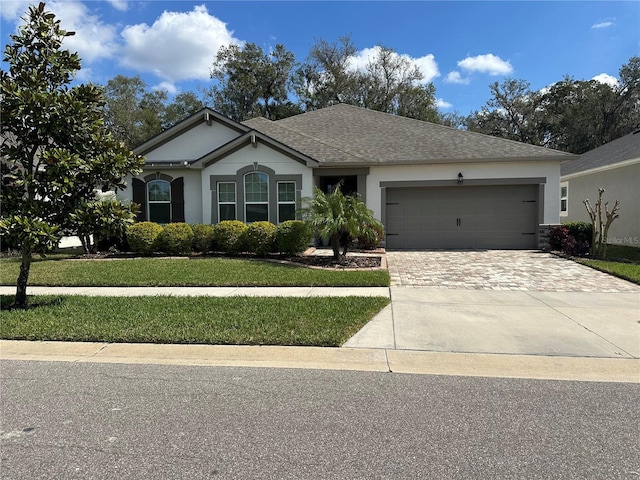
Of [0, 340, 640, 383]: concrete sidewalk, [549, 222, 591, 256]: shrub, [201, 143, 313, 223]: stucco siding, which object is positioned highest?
[201, 143, 313, 223]: stucco siding

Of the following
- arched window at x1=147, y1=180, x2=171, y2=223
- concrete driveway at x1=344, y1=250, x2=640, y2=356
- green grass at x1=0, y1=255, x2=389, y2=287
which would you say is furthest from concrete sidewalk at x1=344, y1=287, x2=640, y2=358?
arched window at x1=147, y1=180, x2=171, y2=223

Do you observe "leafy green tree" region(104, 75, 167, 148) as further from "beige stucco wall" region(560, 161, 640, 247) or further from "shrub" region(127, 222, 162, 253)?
"beige stucco wall" region(560, 161, 640, 247)

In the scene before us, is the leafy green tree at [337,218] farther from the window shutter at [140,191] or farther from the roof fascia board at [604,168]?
the roof fascia board at [604,168]

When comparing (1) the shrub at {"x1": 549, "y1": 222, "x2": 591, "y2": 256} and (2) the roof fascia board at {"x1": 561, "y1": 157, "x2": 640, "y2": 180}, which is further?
(2) the roof fascia board at {"x1": 561, "y1": 157, "x2": 640, "y2": 180}

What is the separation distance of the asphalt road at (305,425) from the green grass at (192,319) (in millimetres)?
956

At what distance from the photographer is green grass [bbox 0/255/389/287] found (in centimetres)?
926

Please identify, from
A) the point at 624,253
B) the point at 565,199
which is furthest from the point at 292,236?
the point at 565,199

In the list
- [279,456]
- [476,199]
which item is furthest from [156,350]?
[476,199]

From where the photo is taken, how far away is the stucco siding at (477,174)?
15.3m

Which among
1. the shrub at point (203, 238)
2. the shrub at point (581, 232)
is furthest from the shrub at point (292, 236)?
the shrub at point (581, 232)

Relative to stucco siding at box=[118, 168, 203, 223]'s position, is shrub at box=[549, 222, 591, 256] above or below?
below

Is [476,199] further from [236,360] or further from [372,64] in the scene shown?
[372,64]

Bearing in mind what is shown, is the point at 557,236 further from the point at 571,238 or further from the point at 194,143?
the point at 194,143

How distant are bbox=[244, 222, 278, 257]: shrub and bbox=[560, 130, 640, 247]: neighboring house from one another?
13.7m
